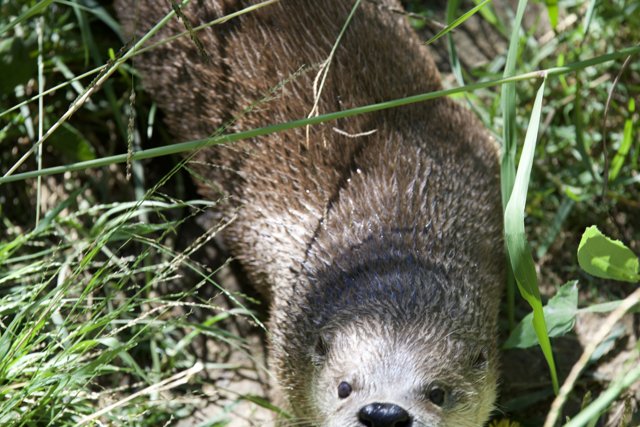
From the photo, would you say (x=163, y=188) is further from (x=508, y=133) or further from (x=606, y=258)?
(x=606, y=258)

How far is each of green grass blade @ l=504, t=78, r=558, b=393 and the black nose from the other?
1.70ft

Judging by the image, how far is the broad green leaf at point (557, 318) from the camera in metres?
2.89

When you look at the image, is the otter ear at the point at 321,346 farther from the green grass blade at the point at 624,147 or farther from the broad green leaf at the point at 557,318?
the green grass blade at the point at 624,147

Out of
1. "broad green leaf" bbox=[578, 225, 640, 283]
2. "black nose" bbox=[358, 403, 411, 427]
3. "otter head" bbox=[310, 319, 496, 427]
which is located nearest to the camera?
"black nose" bbox=[358, 403, 411, 427]

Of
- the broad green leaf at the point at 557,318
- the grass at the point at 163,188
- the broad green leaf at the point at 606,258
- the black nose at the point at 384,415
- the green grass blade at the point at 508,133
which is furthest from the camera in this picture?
the grass at the point at 163,188

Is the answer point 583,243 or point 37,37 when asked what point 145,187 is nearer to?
point 37,37

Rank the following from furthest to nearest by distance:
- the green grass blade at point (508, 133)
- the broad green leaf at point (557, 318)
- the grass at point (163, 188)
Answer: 1. the grass at point (163, 188)
2. the broad green leaf at point (557, 318)
3. the green grass blade at point (508, 133)

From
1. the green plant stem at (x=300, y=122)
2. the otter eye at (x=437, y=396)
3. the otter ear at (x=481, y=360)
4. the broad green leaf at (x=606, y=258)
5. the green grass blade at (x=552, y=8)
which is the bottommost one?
the otter ear at (x=481, y=360)

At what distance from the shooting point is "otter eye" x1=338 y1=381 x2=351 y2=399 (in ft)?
8.50

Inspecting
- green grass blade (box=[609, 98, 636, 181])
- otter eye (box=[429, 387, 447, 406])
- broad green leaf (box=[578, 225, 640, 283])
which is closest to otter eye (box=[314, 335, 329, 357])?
otter eye (box=[429, 387, 447, 406])

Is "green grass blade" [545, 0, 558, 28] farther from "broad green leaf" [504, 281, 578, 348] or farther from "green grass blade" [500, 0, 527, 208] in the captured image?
"broad green leaf" [504, 281, 578, 348]

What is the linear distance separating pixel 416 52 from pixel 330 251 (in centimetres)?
96

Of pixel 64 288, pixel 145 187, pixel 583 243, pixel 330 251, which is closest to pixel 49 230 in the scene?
pixel 145 187

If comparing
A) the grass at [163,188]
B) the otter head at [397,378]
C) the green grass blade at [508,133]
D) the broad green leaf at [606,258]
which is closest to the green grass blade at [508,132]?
the green grass blade at [508,133]
